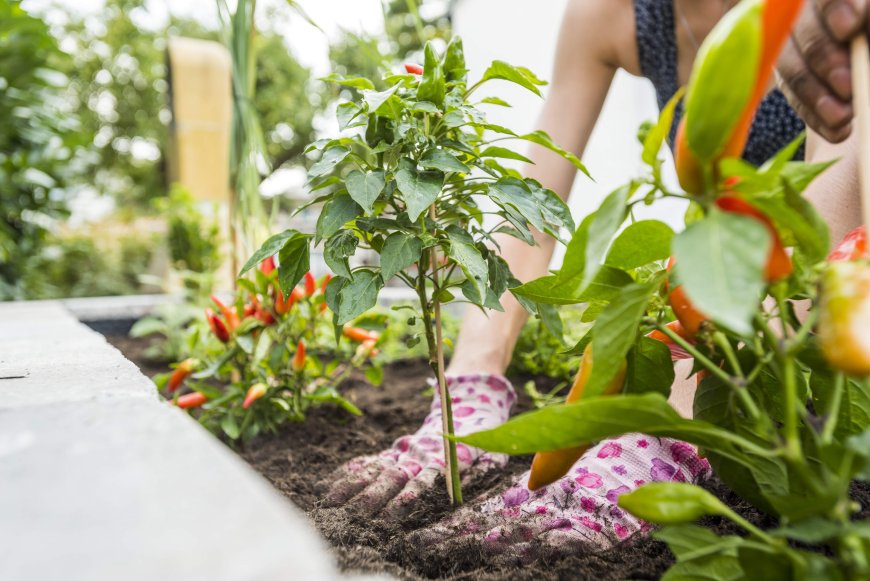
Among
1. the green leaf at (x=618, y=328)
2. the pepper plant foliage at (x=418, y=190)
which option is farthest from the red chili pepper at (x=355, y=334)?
the green leaf at (x=618, y=328)

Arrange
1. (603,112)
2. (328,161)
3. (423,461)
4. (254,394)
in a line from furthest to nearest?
(603,112), (254,394), (423,461), (328,161)

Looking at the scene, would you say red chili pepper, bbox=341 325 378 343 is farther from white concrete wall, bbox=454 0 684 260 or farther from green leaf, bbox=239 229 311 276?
white concrete wall, bbox=454 0 684 260

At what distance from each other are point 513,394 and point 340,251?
25.1 inches

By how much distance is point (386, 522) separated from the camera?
896 mm

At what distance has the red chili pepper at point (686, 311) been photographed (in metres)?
0.55

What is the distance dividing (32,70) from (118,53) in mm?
14671

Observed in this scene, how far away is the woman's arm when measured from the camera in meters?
1.48

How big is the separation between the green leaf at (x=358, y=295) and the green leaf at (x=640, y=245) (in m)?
0.32

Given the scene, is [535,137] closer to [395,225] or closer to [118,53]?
[395,225]

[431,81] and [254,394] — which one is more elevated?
[431,81]

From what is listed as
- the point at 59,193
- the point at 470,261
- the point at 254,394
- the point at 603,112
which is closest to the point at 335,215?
the point at 470,261

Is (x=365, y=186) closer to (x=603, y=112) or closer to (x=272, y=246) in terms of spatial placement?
(x=272, y=246)

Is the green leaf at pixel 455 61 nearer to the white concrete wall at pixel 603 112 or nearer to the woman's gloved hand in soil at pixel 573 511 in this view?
the woman's gloved hand in soil at pixel 573 511

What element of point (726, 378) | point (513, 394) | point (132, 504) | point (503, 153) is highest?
point (503, 153)
